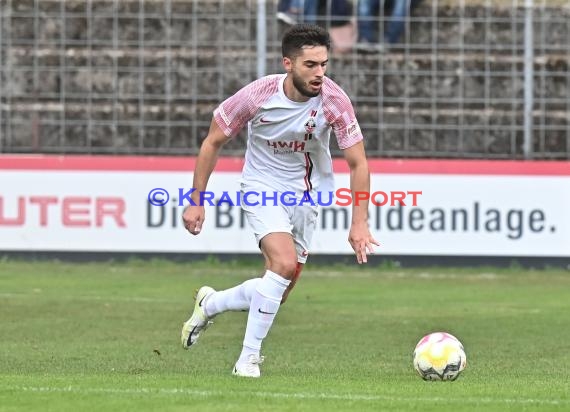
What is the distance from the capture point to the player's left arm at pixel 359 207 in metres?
8.84

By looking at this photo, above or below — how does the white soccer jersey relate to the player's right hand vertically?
above

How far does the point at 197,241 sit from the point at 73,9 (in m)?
4.47

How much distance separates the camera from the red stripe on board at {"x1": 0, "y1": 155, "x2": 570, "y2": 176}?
19.9 m

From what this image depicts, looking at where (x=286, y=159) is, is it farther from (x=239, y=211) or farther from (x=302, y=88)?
(x=239, y=211)

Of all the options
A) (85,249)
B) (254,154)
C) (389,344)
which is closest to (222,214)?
(85,249)

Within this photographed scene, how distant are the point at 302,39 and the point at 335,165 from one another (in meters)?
11.0

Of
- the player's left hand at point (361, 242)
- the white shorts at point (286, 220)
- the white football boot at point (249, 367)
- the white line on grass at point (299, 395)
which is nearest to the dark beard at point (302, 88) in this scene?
the white shorts at point (286, 220)

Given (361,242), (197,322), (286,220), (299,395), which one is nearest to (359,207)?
(361,242)

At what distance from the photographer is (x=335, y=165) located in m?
20.0

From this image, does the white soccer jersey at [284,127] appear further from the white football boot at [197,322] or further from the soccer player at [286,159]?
the white football boot at [197,322]

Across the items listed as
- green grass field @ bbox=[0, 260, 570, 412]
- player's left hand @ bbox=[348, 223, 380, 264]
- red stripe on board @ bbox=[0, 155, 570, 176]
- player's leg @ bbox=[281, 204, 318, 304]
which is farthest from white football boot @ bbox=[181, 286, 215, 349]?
red stripe on board @ bbox=[0, 155, 570, 176]

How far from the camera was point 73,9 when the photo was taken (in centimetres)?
2180

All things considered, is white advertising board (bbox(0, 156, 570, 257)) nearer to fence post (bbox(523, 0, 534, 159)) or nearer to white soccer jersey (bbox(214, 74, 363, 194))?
fence post (bbox(523, 0, 534, 159))

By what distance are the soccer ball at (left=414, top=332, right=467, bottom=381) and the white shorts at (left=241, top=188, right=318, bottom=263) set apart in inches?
48.5
